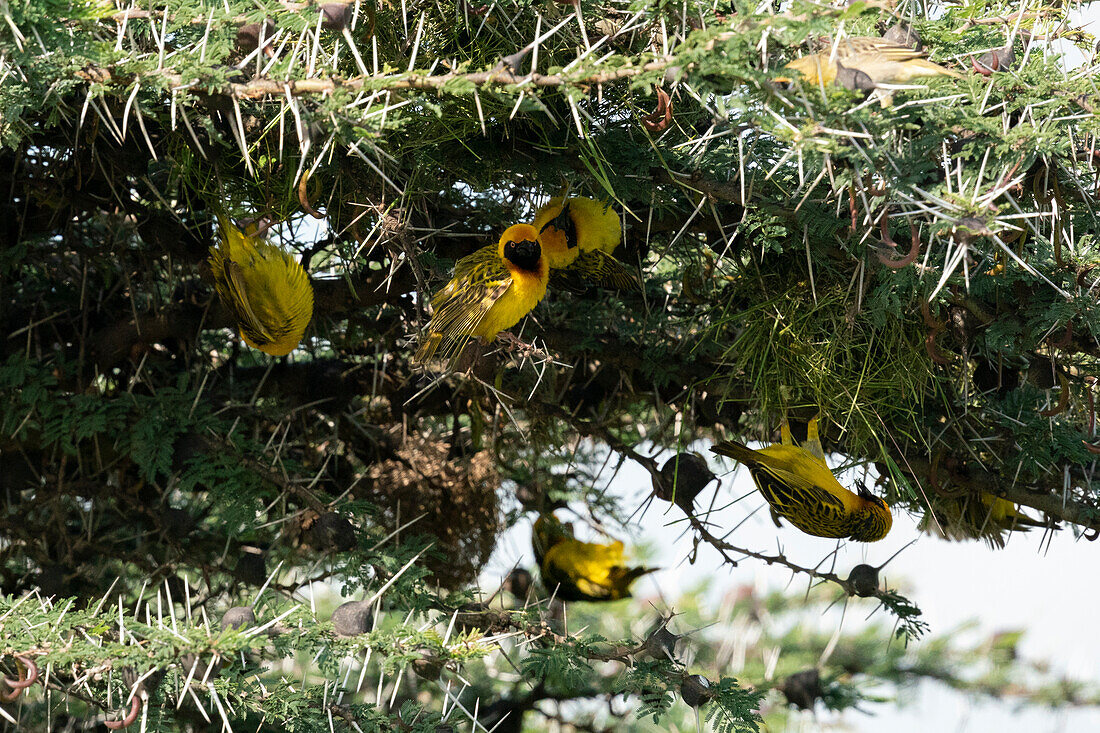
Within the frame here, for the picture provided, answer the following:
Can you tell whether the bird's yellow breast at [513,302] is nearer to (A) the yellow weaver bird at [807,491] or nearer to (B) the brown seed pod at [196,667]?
(A) the yellow weaver bird at [807,491]

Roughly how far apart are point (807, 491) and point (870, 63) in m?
0.64

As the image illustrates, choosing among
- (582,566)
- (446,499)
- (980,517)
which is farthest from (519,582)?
(980,517)

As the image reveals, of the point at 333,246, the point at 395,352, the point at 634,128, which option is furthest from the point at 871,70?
the point at 395,352

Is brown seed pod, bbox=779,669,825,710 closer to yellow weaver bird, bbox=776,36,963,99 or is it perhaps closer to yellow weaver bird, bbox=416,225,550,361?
yellow weaver bird, bbox=416,225,550,361

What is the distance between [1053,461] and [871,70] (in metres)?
0.78

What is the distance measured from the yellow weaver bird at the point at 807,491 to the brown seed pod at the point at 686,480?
0.11 m

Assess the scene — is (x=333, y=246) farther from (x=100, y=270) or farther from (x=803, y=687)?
(x=803, y=687)

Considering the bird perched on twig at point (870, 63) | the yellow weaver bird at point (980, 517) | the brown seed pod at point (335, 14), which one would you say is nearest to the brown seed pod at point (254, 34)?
the brown seed pod at point (335, 14)

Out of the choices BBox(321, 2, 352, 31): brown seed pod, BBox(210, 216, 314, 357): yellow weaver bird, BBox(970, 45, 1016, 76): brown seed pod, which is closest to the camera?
BBox(321, 2, 352, 31): brown seed pod

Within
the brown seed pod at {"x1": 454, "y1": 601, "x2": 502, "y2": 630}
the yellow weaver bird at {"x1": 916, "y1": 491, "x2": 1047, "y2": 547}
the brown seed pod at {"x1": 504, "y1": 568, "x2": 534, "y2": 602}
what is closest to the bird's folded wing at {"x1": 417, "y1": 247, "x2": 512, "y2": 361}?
the brown seed pod at {"x1": 454, "y1": 601, "x2": 502, "y2": 630}

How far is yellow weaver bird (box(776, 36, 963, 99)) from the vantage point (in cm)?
88

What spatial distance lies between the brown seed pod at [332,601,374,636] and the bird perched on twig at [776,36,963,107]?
825mm

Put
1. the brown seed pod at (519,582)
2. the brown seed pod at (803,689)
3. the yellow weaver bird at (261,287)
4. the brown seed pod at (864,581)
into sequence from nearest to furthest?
1. the yellow weaver bird at (261,287)
2. the brown seed pod at (864,581)
3. the brown seed pod at (519,582)
4. the brown seed pod at (803,689)

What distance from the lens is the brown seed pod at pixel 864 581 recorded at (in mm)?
1451
